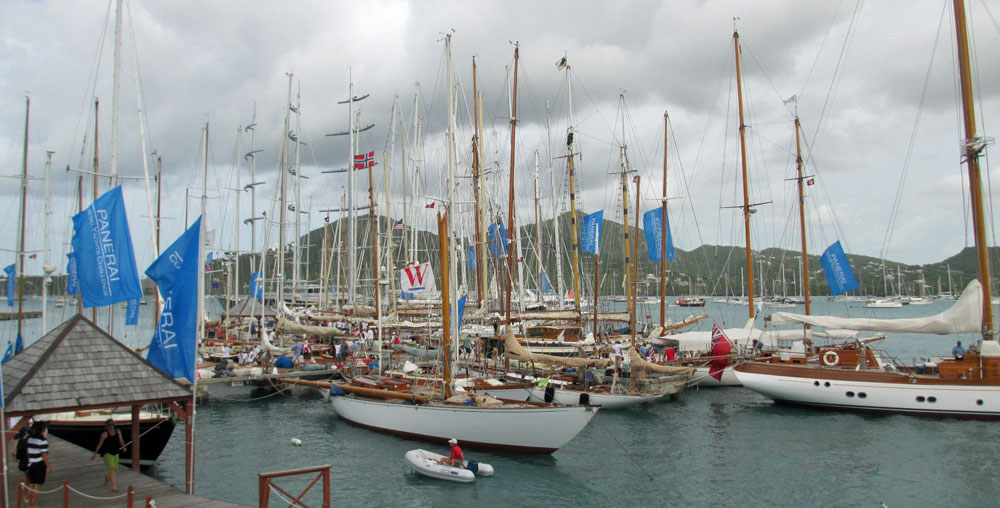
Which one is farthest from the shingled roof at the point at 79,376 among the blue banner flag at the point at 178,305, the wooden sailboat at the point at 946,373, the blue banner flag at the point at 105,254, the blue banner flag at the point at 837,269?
the blue banner flag at the point at 837,269

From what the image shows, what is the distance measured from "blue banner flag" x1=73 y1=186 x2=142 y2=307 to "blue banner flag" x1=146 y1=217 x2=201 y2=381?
1540mm

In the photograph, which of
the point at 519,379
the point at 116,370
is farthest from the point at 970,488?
the point at 116,370

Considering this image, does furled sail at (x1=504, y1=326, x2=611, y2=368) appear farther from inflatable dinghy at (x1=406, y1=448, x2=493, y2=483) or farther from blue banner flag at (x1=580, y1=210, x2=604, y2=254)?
blue banner flag at (x1=580, y1=210, x2=604, y2=254)

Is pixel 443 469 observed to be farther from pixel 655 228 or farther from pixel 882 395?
pixel 655 228

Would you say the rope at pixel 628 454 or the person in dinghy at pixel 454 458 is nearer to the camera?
the person in dinghy at pixel 454 458

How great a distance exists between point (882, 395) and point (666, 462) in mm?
13593

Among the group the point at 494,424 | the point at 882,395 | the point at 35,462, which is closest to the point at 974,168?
the point at 882,395

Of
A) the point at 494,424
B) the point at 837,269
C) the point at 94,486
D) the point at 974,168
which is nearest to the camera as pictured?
the point at 94,486

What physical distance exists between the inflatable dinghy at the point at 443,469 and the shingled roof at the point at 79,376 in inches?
332

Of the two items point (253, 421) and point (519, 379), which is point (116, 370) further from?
point (519, 379)

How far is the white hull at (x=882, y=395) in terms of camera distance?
87.8ft

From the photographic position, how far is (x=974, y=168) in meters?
27.0

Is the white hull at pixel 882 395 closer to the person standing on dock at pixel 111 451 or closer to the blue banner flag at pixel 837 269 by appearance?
the blue banner flag at pixel 837 269

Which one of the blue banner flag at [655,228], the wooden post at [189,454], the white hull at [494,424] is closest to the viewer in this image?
the wooden post at [189,454]
